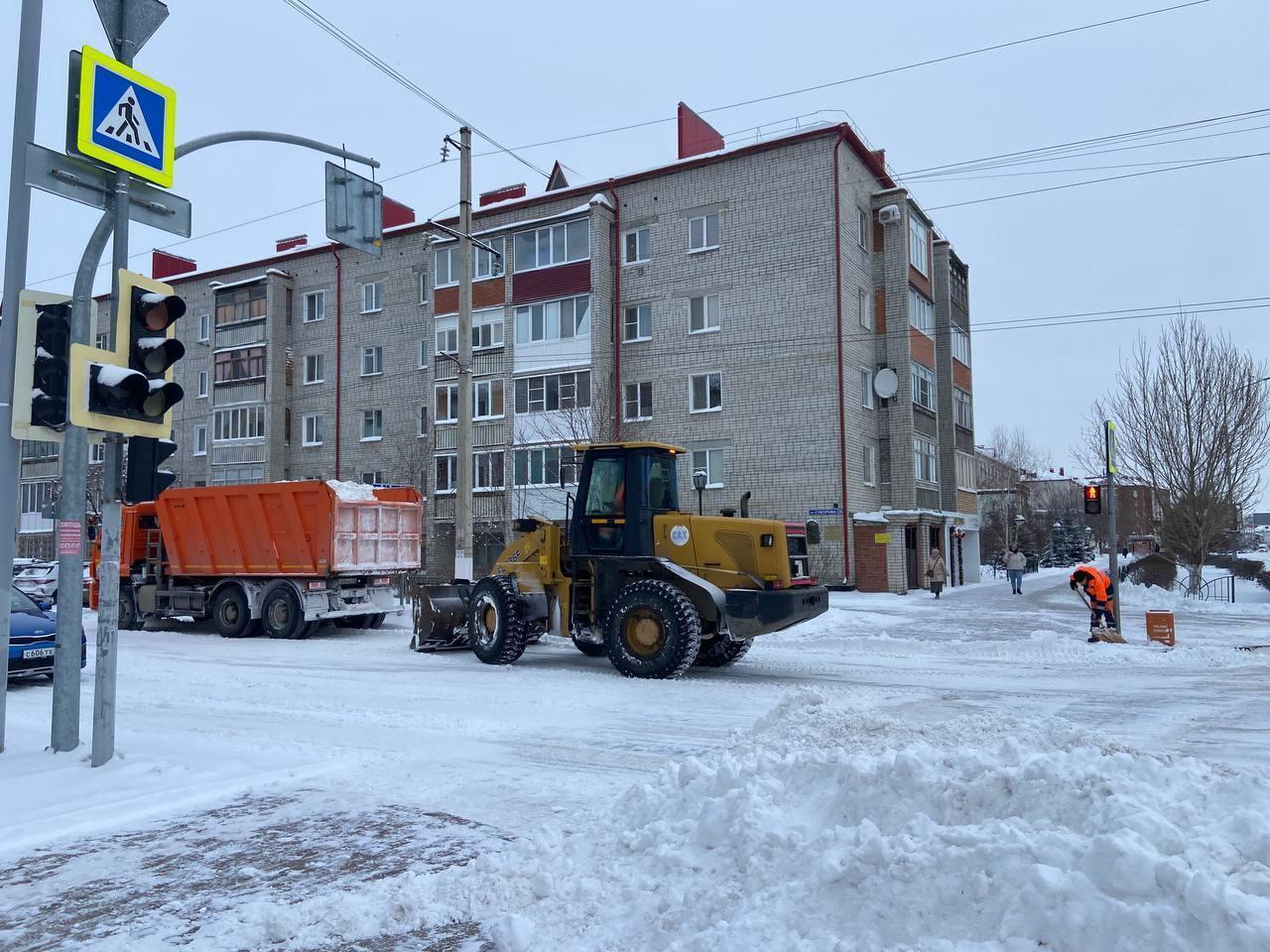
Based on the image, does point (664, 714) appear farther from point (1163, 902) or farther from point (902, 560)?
point (902, 560)

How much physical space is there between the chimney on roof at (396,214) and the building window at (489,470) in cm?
1135

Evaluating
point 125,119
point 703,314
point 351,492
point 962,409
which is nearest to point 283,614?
point 351,492

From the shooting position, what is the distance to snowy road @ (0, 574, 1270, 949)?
17.1 ft

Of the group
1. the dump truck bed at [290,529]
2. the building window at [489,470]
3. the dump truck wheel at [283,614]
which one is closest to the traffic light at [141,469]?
the dump truck bed at [290,529]

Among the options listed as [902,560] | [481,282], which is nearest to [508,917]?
[902,560]

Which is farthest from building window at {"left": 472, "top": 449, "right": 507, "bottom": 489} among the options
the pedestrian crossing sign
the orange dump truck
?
the pedestrian crossing sign

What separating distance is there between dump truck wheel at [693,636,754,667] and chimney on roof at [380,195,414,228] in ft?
104

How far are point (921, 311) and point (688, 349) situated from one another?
28.8ft

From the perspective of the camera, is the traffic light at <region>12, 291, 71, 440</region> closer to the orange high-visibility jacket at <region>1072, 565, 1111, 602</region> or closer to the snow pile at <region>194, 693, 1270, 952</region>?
the snow pile at <region>194, 693, 1270, 952</region>

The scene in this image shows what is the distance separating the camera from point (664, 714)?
9.76m

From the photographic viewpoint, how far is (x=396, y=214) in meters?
41.7

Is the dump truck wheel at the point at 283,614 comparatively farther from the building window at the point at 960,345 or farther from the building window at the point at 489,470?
the building window at the point at 960,345

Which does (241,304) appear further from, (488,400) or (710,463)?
(710,463)

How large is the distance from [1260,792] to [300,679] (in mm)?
10728
